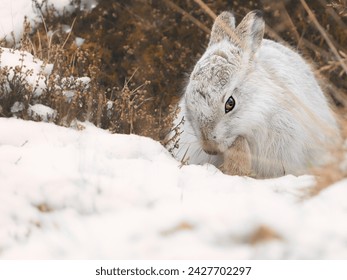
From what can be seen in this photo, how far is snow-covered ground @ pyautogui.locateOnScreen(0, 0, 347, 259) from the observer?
3.03 meters

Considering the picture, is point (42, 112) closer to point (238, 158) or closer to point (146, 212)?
point (238, 158)

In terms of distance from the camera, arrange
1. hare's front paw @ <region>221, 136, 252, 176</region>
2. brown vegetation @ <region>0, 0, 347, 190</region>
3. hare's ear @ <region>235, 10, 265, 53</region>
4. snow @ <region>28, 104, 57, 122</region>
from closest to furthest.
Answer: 1. snow @ <region>28, 104, 57, 122</region>
2. hare's front paw @ <region>221, 136, 252, 176</region>
3. hare's ear @ <region>235, 10, 265, 53</region>
4. brown vegetation @ <region>0, 0, 347, 190</region>

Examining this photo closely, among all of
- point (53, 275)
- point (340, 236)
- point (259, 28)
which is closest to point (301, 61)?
point (259, 28)

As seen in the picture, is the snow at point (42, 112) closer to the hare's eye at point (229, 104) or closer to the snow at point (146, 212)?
the snow at point (146, 212)

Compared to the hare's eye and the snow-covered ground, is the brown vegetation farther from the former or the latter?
the snow-covered ground

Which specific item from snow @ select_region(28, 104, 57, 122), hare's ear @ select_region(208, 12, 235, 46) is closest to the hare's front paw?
hare's ear @ select_region(208, 12, 235, 46)

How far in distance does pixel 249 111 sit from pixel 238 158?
1.29 ft

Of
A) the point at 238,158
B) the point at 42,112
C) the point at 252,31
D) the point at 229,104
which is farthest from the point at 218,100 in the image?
the point at 42,112

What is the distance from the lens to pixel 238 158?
515 centimetres

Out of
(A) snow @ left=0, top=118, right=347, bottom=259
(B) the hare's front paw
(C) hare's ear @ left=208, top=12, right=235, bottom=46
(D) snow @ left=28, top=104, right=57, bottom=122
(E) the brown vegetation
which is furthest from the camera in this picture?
(E) the brown vegetation

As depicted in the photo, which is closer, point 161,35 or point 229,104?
point 229,104

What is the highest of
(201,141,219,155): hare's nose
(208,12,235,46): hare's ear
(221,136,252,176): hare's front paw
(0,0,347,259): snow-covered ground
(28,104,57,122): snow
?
(208,12,235,46): hare's ear

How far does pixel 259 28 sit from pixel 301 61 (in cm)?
90

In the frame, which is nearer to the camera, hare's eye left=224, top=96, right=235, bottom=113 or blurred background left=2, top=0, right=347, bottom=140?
hare's eye left=224, top=96, right=235, bottom=113
